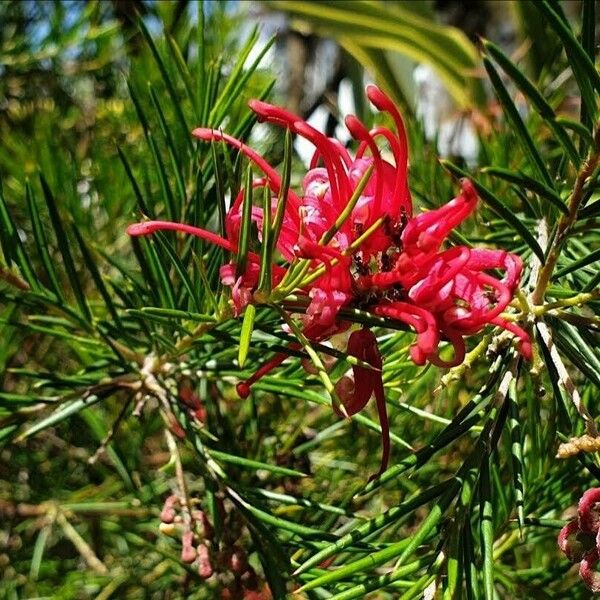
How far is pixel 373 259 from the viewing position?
1.02ft

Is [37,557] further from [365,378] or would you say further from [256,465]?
[365,378]

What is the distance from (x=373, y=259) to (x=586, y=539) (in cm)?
13

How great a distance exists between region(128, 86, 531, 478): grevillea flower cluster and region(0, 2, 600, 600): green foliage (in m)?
0.01

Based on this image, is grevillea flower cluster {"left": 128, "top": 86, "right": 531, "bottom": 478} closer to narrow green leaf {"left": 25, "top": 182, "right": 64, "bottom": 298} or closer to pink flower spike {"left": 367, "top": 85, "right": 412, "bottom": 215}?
pink flower spike {"left": 367, "top": 85, "right": 412, "bottom": 215}

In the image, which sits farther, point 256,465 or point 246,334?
point 256,465

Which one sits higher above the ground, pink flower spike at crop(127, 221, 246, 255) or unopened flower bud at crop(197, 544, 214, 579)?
pink flower spike at crop(127, 221, 246, 255)

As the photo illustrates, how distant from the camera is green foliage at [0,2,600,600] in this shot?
0.31 meters

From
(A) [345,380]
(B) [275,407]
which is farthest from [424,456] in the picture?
(B) [275,407]

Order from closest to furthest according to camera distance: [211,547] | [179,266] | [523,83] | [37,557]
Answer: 1. [523,83]
2. [179,266]
3. [211,547]
4. [37,557]

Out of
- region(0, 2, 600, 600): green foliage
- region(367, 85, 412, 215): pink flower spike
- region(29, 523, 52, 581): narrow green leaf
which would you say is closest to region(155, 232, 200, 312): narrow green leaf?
region(0, 2, 600, 600): green foliage

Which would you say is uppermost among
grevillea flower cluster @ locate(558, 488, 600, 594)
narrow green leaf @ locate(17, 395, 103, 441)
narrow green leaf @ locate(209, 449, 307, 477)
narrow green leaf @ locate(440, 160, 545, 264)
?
narrow green leaf @ locate(440, 160, 545, 264)

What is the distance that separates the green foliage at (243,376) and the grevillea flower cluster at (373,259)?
0.01 meters

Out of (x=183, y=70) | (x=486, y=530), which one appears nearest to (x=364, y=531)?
(x=486, y=530)

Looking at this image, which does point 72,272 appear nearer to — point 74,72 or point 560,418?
point 560,418
